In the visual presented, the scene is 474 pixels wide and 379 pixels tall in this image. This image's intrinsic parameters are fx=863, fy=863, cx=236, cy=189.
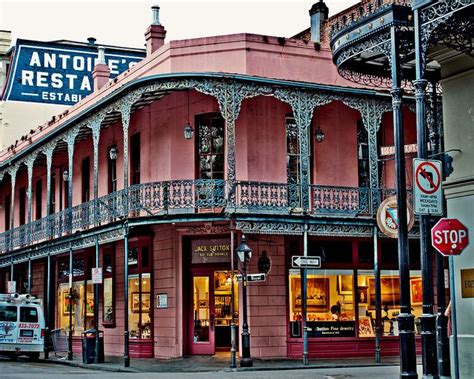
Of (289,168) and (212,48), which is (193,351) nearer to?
(289,168)

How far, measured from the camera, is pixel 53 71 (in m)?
45.3

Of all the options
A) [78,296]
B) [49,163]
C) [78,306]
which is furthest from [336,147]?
[78,306]

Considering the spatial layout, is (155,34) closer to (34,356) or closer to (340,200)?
(340,200)

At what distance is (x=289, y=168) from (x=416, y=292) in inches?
218

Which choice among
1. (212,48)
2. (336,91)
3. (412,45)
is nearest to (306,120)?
(336,91)

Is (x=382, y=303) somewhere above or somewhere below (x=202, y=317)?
above

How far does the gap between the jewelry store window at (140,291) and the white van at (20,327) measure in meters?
3.42

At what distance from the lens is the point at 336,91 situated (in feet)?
79.5

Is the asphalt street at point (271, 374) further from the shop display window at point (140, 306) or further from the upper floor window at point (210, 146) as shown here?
the upper floor window at point (210, 146)

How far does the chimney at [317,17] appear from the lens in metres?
37.3

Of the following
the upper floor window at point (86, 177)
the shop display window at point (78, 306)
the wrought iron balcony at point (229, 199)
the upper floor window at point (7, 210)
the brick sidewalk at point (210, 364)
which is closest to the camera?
the brick sidewalk at point (210, 364)

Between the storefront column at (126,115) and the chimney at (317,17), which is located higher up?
the chimney at (317,17)

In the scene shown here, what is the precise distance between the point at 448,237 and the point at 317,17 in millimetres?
26423

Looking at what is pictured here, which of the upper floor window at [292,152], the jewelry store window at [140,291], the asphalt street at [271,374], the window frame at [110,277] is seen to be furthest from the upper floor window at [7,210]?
the asphalt street at [271,374]
